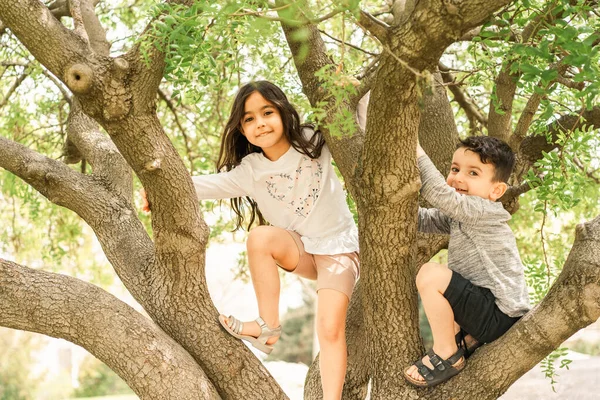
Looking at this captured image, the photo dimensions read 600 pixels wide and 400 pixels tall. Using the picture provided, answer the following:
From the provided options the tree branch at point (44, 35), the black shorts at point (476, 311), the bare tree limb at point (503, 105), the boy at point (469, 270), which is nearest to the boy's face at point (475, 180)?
the boy at point (469, 270)

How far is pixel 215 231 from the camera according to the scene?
5.38 m

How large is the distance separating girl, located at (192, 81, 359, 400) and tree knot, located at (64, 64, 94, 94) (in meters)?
0.78

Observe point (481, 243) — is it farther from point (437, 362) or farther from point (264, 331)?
point (264, 331)

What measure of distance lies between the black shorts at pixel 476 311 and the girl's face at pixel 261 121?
0.91 metres

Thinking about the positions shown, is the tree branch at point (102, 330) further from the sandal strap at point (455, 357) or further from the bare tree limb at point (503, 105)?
the bare tree limb at point (503, 105)

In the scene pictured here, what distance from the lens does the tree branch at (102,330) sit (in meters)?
2.44

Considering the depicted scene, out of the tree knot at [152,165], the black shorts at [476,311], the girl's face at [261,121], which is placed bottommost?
the black shorts at [476,311]

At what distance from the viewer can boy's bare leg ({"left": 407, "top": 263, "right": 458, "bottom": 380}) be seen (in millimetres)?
2393

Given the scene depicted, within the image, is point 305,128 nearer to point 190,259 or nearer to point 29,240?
point 190,259

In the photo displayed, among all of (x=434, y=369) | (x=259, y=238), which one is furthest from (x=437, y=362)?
(x=259, y=238)

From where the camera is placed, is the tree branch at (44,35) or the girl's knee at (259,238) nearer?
the tree branch at (44,35)

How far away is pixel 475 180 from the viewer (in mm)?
2617

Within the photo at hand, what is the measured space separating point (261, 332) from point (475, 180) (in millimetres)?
966

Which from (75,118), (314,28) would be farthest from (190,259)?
(75,118)
